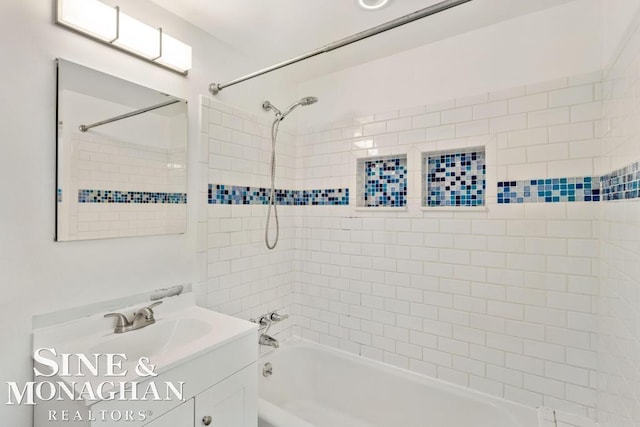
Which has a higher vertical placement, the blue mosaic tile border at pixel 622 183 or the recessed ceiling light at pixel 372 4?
the recessed ceiling light at pixel 372 4

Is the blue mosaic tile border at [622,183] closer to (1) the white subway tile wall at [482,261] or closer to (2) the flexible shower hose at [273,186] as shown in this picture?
(1) the white subway tile wall at [482,261]

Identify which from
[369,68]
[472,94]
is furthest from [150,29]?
[472,94]

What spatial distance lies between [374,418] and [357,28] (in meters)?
2.56

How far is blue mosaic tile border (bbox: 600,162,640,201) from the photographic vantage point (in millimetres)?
1036

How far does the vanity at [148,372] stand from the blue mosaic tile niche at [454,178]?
1.44m

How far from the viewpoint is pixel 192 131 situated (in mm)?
1806

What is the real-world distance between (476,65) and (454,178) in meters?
0.70

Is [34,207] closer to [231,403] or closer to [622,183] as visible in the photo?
[231,403]

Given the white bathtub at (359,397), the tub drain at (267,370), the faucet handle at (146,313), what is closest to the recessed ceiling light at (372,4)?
the faucet handle at (146,313)

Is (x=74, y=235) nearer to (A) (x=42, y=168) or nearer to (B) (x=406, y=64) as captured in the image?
(A) (x=42, y=168)

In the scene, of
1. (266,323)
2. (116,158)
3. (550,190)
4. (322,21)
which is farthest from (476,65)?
(266,323)

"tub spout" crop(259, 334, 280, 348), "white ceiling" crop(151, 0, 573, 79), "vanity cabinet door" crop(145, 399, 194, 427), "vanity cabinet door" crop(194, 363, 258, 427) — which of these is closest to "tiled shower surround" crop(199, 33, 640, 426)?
"tub spout" crop(259, 334, 280, 348)

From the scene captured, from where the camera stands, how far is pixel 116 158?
147 centimetres

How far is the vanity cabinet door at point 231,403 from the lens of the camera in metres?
1.26
